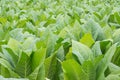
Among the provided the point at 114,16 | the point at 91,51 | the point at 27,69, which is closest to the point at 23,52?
the point at 27,69

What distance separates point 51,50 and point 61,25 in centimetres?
114

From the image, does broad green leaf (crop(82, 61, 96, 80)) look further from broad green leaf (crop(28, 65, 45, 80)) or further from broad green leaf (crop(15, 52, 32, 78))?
broad green leaf (crop(15, 52, 32, 78))

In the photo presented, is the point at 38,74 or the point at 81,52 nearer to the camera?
the point at 38,74

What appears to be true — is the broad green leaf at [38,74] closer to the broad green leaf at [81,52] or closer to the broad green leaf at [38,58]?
the broad green leaf at [38,58]

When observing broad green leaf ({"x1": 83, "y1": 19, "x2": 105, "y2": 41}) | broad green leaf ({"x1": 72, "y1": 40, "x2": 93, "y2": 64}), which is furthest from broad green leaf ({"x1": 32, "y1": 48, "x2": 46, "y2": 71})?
broad green leaf ({"x1": 83, "y1": 19, "x2": 105, "y2": 41})

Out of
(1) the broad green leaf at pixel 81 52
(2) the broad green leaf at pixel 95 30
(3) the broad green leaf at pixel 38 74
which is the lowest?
(2) the broad green leaf at pixel 95 30

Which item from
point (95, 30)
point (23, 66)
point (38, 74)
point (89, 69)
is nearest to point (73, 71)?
point (89, 69)

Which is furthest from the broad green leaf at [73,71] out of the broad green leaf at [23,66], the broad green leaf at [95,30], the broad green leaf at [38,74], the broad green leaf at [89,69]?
the broad green leaf at [95,30]

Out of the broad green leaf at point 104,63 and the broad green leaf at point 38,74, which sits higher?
the broad green leaf at point 104,63

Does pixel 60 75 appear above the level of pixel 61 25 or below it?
above

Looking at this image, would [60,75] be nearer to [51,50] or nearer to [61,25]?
[51,50]

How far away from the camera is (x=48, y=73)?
2.20 meters

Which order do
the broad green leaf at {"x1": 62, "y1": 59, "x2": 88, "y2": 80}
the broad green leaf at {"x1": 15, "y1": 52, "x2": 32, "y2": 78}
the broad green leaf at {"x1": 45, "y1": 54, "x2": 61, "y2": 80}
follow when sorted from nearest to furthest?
the broad green leaf at {"x1": 62, "y1": 59, "x2": 88, "y2": 80} → the broad green leaf at {"x1": 15, "y1": 52, "x2": 32, "y2": 78} → the broad green leaf at {"x1": 45, "y1": 54, "x2": 61, "y2": 80}

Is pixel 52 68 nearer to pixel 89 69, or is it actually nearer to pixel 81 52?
pixel 81 52
